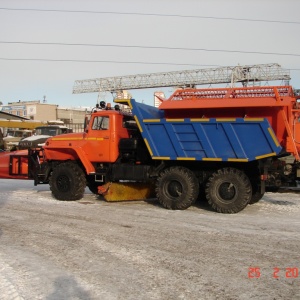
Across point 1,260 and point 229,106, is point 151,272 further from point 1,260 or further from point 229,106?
point 229,106

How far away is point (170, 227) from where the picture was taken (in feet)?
23.0

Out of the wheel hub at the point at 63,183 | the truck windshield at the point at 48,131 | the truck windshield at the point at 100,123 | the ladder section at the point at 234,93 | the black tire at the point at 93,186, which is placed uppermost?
the ladder section at the point at 234,93

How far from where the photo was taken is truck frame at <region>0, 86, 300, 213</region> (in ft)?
26.5

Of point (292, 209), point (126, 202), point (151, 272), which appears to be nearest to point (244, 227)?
point (292, 209)

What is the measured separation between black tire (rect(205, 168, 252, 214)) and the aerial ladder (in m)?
42.6

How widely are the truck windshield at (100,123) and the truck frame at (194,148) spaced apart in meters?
0.03

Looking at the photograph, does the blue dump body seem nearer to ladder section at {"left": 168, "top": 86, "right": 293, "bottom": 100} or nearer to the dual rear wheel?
the dual rear wheel

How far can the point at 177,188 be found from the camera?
8.80 m

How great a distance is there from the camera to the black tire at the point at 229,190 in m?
8.20

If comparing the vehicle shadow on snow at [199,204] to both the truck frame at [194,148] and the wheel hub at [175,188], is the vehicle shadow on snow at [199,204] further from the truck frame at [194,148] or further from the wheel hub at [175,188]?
the wheel hub at [175,188]

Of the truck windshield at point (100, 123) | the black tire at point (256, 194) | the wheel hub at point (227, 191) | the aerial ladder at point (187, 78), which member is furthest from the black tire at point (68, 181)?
the aerial ladder at point (187, 78)

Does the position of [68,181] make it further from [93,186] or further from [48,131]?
[48,131]
